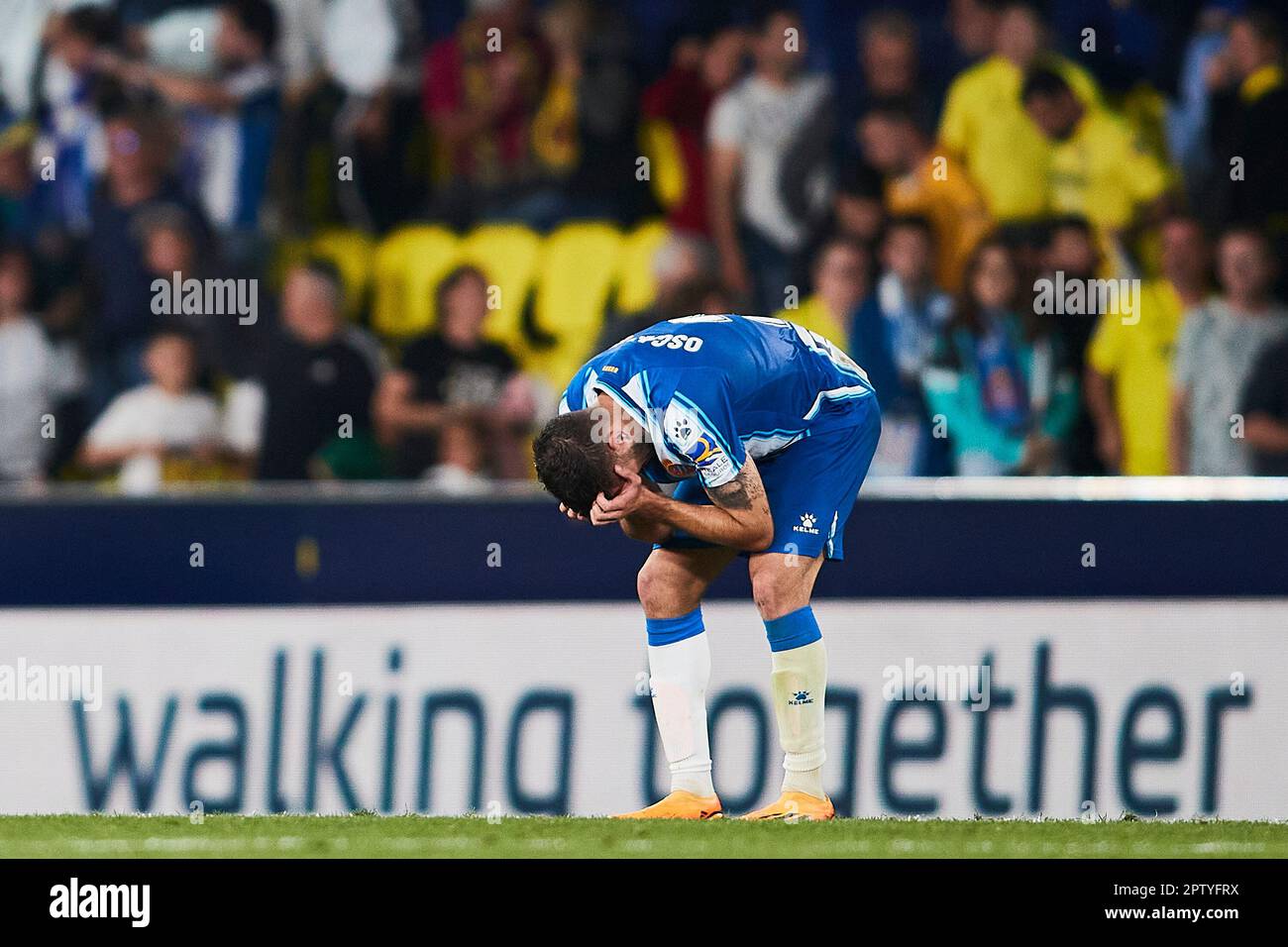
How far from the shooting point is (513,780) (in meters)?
7.90

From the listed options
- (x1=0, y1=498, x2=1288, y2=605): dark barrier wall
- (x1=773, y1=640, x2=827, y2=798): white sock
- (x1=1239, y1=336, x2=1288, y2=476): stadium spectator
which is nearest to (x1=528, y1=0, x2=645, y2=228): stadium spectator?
(x1=0, y1=498, x2=1288, y2=605): dark barrier wall

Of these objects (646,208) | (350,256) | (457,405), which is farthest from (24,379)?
(646,208)

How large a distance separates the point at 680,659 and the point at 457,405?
3.01 meters

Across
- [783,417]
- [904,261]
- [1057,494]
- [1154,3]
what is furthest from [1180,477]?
[783,417]

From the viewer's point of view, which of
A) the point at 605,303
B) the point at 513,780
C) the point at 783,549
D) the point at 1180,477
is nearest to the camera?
the point at 783,549

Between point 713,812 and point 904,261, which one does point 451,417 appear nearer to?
point 904,261

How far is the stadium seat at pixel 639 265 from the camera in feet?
30.0

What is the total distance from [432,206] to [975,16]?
270cm

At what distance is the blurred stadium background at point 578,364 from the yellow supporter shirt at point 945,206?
0.02m

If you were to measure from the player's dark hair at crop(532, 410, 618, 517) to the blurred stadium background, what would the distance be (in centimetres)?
245

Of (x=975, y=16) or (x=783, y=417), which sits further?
(x=975, y=16)

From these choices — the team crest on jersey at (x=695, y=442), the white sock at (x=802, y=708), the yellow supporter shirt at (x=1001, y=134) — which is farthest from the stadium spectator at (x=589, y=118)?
the team crest on jersey at (x=695, y=442)

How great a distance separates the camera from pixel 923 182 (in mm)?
9344
